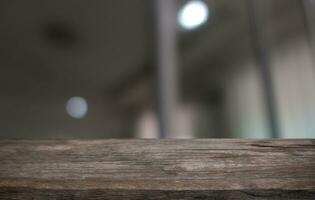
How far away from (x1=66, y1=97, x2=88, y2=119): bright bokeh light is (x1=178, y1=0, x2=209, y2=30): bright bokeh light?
49.6 inches

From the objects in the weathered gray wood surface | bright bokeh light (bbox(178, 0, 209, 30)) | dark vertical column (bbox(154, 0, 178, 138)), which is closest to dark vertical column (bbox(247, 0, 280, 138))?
bright bokeh light (bbox(178, 0, 209, 30))

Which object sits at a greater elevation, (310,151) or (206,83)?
(206,83)

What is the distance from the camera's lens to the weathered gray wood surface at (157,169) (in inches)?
9.6

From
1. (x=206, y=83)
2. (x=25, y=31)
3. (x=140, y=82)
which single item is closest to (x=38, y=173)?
(x=206, y=83)

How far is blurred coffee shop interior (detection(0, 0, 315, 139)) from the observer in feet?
3.29

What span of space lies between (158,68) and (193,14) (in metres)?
0.70

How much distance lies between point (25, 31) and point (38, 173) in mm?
1992

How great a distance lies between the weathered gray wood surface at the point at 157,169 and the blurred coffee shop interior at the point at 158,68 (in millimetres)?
345

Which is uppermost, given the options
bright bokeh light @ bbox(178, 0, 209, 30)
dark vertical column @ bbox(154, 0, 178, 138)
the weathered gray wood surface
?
bright bokeh light @ bbox(178, 0, 209, 30)

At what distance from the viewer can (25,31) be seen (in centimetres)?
207

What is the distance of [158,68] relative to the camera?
694 mm

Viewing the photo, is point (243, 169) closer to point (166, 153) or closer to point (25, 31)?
point (166, 153)

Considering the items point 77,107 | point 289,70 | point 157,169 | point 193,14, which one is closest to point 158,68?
point 157,169

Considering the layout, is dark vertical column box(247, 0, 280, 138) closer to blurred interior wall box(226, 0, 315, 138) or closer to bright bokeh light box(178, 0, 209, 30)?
blurred interior wall box(226, 0, 315, 138)
